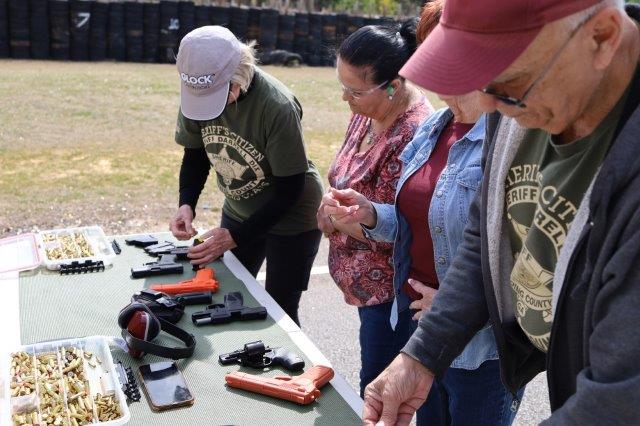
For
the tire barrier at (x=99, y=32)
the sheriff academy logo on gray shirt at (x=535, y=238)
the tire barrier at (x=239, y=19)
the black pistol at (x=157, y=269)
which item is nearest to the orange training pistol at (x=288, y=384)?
the sheriff academy logo on gray shirt at (x=535, y=238)

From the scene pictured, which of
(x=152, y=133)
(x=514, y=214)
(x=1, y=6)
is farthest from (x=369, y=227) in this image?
(x=1, y=6)

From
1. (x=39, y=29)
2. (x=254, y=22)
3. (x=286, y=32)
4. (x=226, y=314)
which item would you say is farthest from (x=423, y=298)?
(x=286, y=32)

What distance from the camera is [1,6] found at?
1269 cm

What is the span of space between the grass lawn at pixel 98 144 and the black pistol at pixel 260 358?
11.3 feet

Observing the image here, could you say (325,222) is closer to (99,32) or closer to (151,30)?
(99,32)

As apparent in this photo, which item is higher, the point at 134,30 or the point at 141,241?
the point at 141,241

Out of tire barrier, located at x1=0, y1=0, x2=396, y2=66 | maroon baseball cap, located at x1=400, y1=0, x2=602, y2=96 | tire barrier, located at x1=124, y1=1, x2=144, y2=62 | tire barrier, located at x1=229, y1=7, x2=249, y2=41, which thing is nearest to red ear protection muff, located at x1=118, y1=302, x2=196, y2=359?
maroon baseball cap, located at x1=400, y1=0, x2=602, y2=96

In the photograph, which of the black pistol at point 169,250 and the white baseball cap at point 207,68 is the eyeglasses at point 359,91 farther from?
the black pistol at point 169,250

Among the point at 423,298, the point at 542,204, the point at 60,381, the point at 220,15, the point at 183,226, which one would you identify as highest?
the point at 542,204

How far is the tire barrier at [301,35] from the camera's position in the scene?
1562cm

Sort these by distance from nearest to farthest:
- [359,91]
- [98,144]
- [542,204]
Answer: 1. [542,204]
2. [359,91]
3. [98,144]

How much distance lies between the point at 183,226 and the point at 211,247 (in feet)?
0.96

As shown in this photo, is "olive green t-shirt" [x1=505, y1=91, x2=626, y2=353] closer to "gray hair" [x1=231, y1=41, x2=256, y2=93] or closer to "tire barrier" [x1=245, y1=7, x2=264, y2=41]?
"gray hair" [x1=231, y1=41, x2=256, y2=93]

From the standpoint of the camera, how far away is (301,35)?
15.7 meters
